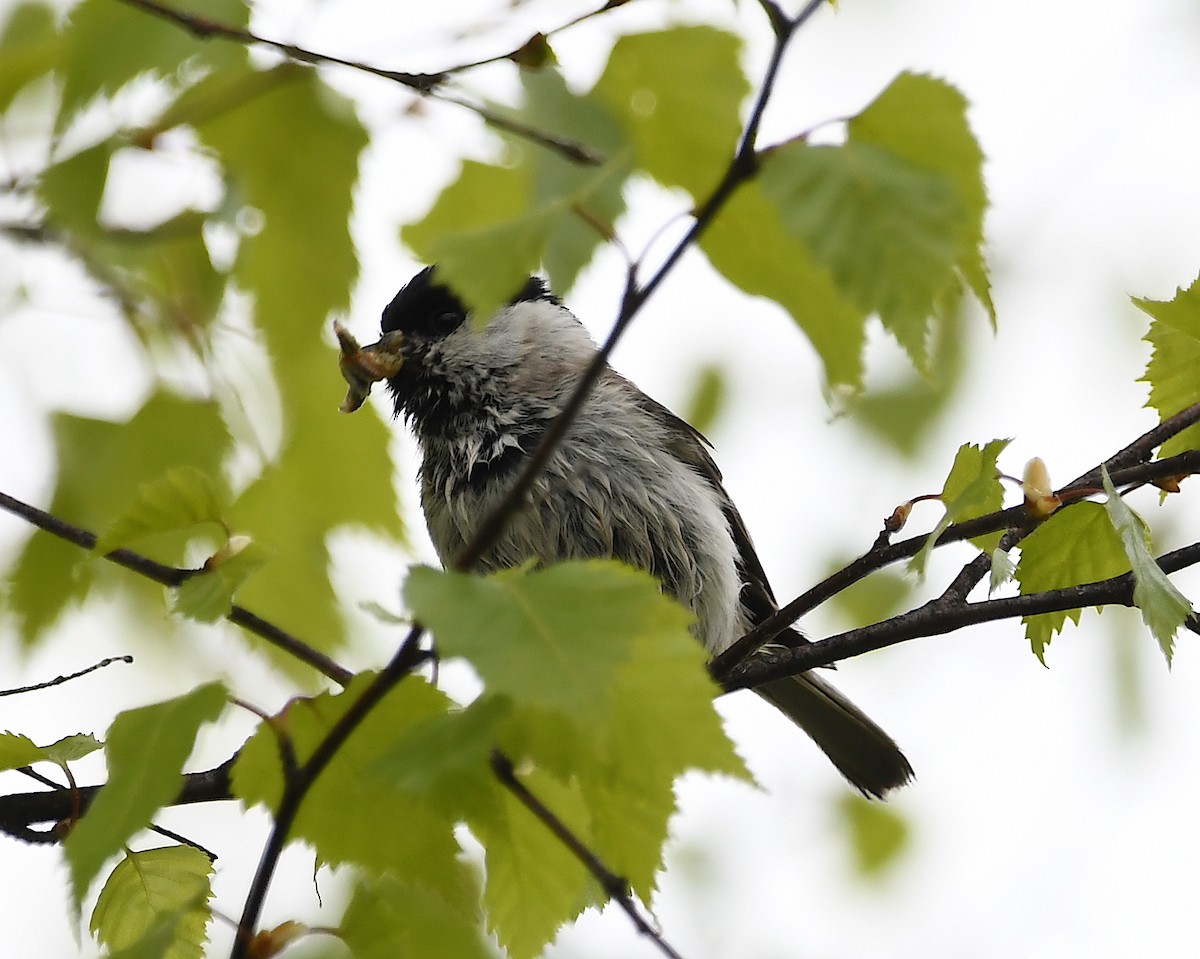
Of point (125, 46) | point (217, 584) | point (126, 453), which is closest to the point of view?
point (217, 584)

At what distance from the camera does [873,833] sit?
13.0ft

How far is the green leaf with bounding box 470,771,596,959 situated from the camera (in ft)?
3.78

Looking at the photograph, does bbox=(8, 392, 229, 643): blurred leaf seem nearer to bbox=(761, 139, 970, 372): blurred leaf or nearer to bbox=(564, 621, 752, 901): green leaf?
bbox=(564, 621, 752, 901): green leaf

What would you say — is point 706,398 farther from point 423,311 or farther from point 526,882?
point 526,882

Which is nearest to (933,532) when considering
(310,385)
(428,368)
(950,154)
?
(950,154)

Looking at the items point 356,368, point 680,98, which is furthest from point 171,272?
point 680,98

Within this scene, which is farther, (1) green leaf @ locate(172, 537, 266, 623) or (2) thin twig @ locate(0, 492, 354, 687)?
(2) thin twig @ locate(0, 492, 354, 687)

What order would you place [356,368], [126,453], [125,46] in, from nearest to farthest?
[125,46] → [126,453] → [356,368]

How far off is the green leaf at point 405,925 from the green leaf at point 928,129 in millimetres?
653

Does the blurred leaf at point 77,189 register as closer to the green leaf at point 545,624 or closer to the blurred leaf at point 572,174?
the blurred leaf at point 572,174

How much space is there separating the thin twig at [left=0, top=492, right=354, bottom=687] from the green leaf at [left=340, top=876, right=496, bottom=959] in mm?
235

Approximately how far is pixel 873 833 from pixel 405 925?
3112 millimetres

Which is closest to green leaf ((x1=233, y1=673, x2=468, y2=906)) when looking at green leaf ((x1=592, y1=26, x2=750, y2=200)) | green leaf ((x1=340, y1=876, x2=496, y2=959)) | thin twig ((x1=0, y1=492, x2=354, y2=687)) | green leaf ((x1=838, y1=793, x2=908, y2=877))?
green leaf ((x1=340, y1=876, x2=496, y2=959))

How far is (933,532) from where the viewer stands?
121cm
